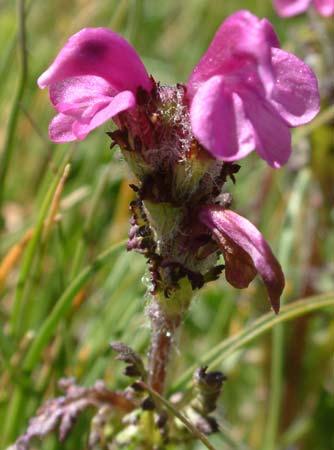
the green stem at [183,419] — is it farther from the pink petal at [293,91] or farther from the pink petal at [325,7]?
the pink petal at [325,7]

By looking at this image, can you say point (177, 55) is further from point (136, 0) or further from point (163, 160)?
point (163, 160)

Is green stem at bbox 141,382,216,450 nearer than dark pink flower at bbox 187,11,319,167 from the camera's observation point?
No

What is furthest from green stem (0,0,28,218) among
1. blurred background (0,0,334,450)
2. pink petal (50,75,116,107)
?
pink petal (50,75,116,107)

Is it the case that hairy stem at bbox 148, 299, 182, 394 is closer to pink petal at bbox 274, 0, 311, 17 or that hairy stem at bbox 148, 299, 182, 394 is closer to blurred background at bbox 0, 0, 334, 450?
blurred background at bbox 0, 0, 334, 450

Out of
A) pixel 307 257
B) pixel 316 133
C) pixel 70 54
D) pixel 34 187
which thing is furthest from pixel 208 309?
pixel 70 54

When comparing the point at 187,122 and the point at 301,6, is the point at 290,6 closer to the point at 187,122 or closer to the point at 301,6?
the point at 301,6

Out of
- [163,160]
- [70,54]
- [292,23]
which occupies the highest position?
[70,54]

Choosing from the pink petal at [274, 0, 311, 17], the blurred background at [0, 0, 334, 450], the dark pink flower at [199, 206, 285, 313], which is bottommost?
the blurred background at [0, 0, 334, 450]
